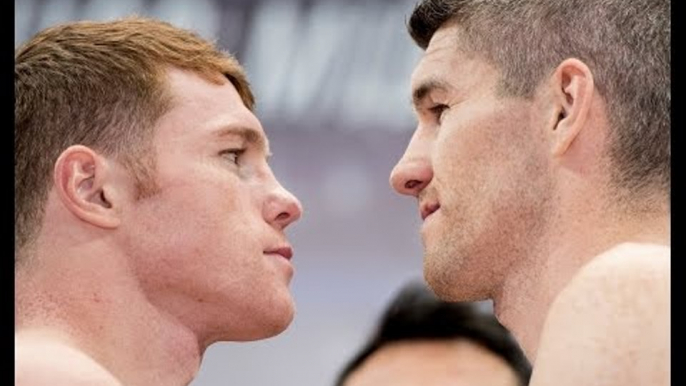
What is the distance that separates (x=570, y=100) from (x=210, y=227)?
1.81 feet

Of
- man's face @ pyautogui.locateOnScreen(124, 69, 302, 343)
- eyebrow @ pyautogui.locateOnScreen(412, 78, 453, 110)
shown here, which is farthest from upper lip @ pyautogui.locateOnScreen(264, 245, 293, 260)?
eyebrow @ pyautogui.locateOnScreen(412, 78, 453, 110)

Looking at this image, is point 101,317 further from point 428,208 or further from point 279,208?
point 428,208

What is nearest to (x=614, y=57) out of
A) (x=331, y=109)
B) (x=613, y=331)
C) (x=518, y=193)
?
(x=518, y=193)

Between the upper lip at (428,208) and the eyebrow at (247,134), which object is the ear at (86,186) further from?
the upper lip at (428,208)

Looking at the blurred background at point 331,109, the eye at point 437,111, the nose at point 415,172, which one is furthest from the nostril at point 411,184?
the blurred background at point 331,109

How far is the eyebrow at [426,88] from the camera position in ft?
6.52

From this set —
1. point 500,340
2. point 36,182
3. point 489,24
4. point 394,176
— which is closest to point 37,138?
point 36,182

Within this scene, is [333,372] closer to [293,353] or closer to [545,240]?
[293,353]

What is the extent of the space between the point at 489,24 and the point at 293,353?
1.33 meters

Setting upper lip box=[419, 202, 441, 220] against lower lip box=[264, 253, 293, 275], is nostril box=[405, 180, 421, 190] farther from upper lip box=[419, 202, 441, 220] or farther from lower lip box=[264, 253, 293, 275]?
lower lip box=[264, 253, 293, 275]

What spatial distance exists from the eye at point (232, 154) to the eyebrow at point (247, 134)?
2 cm

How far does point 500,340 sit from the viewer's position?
8.99 feet

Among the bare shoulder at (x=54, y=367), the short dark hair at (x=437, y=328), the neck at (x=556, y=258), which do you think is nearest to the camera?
the bare shoulder at (x=54, y=367)

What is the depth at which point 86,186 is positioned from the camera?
1.92m
